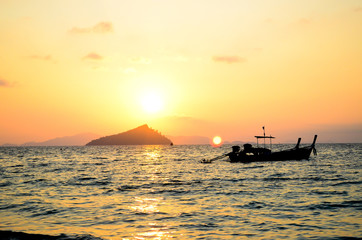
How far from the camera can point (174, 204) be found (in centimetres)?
2425

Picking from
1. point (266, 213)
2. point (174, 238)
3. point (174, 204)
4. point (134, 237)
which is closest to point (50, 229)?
point (134, 237)

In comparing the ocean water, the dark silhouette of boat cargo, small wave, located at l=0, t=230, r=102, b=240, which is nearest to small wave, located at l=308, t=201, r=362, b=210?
the ocean water

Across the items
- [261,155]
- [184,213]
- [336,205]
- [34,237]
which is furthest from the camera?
[261,155]

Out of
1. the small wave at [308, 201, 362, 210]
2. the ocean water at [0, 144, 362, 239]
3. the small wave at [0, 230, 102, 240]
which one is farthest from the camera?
the small wave at [308, 201, 362, 210]

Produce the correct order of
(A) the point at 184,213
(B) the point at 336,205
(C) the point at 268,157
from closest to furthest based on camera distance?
1. (A) the point at 184,213
2. (B) the point at 336,205
3. (C) the point at 268,157

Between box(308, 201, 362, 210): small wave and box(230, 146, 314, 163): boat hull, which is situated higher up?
box(230, 146, 314, 163): boat hull

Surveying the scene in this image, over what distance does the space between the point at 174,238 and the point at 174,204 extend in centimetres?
873

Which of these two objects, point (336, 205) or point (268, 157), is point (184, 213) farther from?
point (268, 157)

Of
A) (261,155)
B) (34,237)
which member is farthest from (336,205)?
(261,155)

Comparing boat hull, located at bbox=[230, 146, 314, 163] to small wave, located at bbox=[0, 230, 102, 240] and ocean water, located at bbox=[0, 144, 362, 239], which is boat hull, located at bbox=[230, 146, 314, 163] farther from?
small wave, located at bbox=[0, 230, 102, 240]

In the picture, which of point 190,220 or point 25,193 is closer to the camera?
point 190,220

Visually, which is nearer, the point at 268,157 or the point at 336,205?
the point at 336,205

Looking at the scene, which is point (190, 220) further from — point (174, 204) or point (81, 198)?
point (81, 198)

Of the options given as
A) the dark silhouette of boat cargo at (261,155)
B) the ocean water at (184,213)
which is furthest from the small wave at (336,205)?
the dark silhouette of boat cargo at (261,155)
